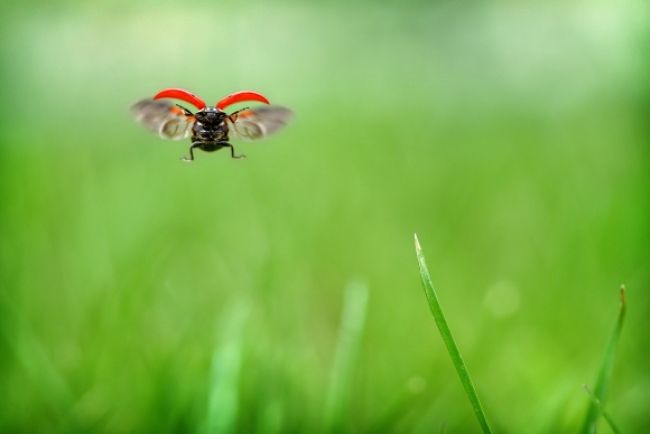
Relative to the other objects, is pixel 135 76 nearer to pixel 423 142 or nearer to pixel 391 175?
pixel 423 142

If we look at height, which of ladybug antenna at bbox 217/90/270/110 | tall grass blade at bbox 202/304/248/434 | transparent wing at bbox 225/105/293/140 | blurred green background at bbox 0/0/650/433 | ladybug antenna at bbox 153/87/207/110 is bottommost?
ladybug antenna at bbox 217/90/270/110

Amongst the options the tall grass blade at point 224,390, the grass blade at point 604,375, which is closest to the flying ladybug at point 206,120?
the grass blade at point 604,375

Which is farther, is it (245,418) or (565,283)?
(565,283)

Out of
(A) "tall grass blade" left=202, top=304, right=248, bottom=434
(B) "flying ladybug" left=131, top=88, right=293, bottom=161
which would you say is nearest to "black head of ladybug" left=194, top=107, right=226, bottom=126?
(B) "flying ladybug" left=131, top=88, right=293, bottom=161

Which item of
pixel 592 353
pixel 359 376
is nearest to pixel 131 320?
pixel 359 376

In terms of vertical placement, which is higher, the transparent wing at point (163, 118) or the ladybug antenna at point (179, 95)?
the transparent wing at point (163, 118)

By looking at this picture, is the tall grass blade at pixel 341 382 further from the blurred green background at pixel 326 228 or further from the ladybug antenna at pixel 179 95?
the ladybug antenna at pixel 179 95

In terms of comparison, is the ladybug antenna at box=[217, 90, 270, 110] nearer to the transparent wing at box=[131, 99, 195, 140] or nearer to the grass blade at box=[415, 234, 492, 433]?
the transparent wing at box=[131, 99, 195, 140]
